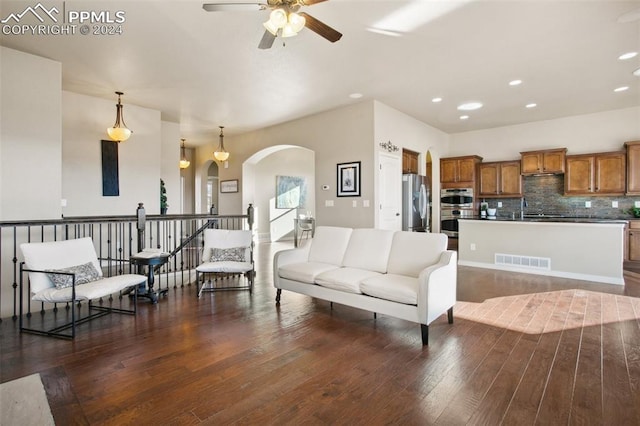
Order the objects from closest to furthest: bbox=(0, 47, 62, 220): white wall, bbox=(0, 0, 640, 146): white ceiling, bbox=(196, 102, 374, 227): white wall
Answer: bbox=(0, 0, 640, 146): white ceiling < bbox=(0, 47, 62, 220): white wall < bbox=(196, 102, 374, 227): white wall

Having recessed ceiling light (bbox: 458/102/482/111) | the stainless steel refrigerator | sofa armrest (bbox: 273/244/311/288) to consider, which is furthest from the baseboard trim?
sofa armrest (bbox: 273/244/311/288)

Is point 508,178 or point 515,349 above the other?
point 508,178

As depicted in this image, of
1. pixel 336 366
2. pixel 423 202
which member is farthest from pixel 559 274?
pixel 336 366

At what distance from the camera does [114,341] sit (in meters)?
2.77

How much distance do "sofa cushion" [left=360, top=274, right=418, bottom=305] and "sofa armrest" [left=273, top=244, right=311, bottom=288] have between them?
112 cm

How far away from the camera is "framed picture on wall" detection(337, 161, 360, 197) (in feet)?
19.2

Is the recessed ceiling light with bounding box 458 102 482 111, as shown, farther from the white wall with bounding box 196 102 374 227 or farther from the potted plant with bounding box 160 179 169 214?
the potted plant with bounding box 160 179 169 214

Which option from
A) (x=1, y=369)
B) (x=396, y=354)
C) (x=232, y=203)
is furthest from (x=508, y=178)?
(x=1, y=369)

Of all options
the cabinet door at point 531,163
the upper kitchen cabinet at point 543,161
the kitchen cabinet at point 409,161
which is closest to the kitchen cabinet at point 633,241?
the upper kitchen cabinet at point 543,161

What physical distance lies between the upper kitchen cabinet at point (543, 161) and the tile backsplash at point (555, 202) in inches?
14.8

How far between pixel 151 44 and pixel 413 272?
12.5 feet

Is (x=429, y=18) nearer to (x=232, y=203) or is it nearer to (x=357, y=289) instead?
(x=357, y=289)

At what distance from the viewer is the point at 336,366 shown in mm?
2326

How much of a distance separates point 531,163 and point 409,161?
107 inches
